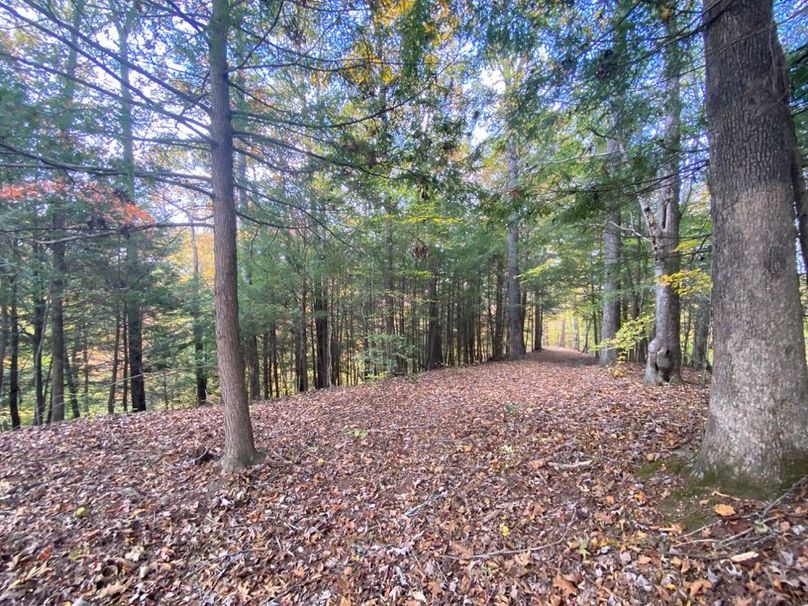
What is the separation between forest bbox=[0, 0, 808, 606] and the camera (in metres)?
2.57

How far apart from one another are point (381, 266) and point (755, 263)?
5220 mm

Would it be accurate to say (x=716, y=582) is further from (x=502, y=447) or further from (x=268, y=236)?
(x=268, y=236)

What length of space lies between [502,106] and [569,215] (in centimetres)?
175

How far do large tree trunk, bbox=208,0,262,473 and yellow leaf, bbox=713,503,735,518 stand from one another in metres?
4.79

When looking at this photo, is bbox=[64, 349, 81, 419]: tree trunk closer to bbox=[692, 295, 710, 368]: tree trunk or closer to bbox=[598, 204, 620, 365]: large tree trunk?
bbox=[598, 204, 620, 365]: large tree trunk

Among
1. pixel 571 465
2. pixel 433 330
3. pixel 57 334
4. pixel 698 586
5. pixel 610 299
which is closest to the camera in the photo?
pixel 698 586

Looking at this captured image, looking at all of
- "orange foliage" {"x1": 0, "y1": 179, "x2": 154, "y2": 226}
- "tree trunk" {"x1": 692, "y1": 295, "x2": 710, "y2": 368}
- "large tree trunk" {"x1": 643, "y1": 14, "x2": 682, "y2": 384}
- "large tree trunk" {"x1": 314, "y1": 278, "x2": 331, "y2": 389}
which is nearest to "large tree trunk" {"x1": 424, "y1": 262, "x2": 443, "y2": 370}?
"large tree trunk" {"x1": 314, "y1": 278, "x2": 331, "y2": 389}

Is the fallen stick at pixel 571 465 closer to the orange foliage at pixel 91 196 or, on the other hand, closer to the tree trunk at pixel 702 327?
the orange foliage at pixel 91 196

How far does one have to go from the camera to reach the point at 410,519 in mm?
3332

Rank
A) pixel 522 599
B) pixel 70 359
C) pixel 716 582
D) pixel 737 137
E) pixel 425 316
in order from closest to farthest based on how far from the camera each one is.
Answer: pixel 716 582 < pixel 522 599 < pixel 737 137 < pixel 70 359 < pixel 425 316

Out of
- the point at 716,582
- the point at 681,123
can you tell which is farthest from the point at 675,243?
the point at 716,582

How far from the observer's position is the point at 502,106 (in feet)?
15.2

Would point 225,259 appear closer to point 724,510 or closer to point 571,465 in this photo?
point 571,465

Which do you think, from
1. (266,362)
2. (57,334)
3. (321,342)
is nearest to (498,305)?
(321,342)
